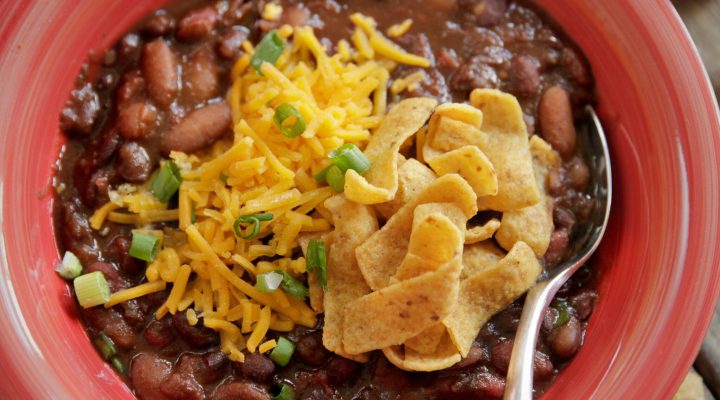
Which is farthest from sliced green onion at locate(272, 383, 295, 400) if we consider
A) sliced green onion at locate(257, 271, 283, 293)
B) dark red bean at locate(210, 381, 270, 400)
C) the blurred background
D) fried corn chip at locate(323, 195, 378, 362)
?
the blurred background

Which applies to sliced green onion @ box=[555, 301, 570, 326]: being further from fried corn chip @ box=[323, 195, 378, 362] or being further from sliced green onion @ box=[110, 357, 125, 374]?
sliced green onion @ box=[110, 357, 125, 374]

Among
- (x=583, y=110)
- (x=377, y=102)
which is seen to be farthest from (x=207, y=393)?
(x=583, y=110)

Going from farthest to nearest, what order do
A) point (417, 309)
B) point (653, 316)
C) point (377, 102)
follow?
point (377, 102), point (653, 316), point (417, 309)

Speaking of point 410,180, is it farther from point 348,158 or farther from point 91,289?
point 91,289

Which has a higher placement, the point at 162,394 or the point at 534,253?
the point at 534,253

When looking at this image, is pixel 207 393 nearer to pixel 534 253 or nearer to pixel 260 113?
pixel 260 113

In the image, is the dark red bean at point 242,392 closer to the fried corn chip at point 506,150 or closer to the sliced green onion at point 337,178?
the sliced green onion at point 337,178

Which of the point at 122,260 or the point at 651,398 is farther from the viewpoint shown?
the point at 122,260
